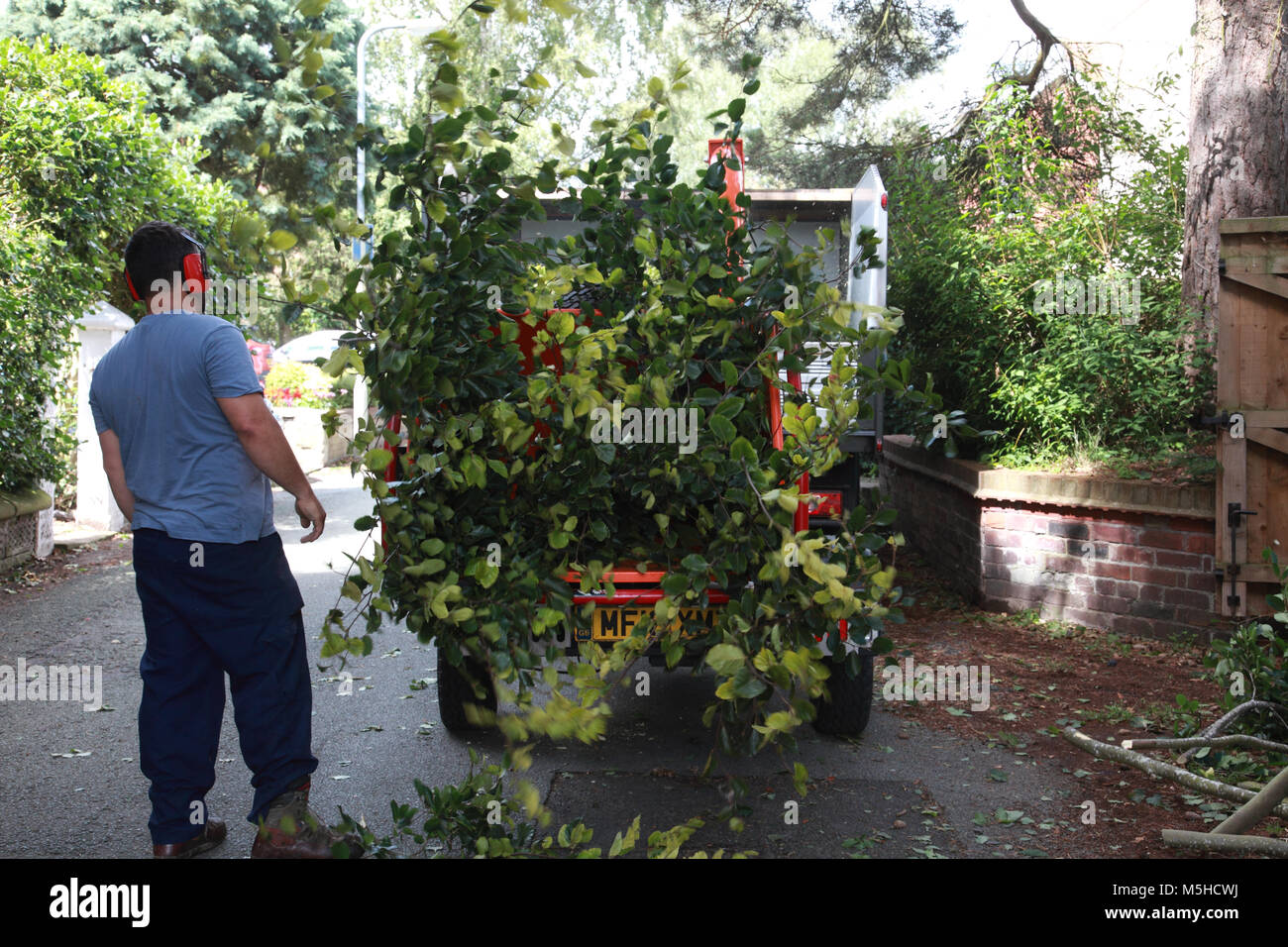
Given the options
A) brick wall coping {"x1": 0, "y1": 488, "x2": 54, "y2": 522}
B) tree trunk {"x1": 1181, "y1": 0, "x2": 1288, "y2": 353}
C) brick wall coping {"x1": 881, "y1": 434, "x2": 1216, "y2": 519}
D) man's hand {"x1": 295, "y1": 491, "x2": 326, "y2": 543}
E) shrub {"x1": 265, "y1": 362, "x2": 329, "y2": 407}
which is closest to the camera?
man's hand {"x1": 295, "y1": 491, "x2": 326, "y2": 543}

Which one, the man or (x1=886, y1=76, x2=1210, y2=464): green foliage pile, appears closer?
the man

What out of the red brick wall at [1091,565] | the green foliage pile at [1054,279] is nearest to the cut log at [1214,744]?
the red brick wall at [1091,565]

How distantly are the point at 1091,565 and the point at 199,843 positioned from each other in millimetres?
5686

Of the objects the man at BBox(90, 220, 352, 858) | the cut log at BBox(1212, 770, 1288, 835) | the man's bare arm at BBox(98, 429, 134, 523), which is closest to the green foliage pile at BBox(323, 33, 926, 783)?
the man at BBox(90, 220, 352, 858)

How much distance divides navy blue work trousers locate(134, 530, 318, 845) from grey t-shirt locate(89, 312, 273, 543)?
0.08 m

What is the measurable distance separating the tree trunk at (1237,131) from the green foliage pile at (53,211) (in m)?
8.14

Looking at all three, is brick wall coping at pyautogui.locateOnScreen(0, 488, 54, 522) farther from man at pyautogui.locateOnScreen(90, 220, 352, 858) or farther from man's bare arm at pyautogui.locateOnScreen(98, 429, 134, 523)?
man at pyautogui.locateOnScreen(90, 220, 352, 858)

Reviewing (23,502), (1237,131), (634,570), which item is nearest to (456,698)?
(634,570)

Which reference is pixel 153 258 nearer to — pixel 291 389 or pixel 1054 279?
pixel 1054 279

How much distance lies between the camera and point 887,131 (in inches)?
591

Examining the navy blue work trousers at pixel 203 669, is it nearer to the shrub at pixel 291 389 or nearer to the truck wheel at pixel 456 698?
the truck wheel at pixel 456 698

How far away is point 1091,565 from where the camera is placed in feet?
23.6

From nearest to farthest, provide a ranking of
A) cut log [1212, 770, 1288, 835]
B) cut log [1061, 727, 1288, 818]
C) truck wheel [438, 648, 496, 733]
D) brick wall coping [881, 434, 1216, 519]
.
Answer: cut log [1212, 770, 1288, 835] < cut log [1061, 727, 1288, 818] < truck wheel [438, 648, 496, 733] < brick wall coping [881, 434, 1216, 519]

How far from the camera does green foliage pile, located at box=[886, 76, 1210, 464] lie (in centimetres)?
739
